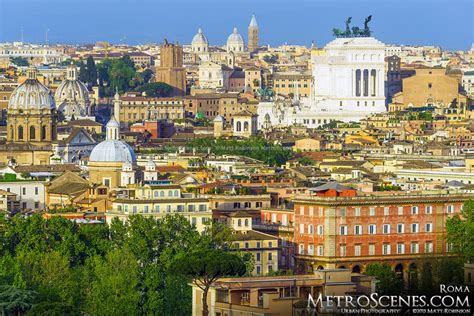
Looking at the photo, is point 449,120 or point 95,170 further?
point 449,120

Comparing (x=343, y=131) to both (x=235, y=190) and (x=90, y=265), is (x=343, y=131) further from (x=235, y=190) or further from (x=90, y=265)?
(x=90, y=265)

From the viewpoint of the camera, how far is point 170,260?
54781mm

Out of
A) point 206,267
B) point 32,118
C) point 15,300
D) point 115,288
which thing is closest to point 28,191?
point 115,288

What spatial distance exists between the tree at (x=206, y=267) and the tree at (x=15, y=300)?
3115 millimetres

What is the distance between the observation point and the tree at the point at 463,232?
59.4m

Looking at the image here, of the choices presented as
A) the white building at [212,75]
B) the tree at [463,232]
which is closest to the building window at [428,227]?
the tree at [463,232]

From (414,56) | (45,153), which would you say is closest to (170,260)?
(45,153)

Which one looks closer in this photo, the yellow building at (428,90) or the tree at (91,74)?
the yellow building at (428,90)

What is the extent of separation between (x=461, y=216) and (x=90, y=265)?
1161 cm

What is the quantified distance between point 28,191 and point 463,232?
17.7 meters

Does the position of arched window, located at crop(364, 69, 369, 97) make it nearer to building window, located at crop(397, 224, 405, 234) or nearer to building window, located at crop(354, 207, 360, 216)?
building window, located at crop(397, 224, 405, 234)

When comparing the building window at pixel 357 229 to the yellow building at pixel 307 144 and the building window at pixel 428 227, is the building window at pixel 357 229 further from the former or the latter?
the yellow building at pixel 307 144

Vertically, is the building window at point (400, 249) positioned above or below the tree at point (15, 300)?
above

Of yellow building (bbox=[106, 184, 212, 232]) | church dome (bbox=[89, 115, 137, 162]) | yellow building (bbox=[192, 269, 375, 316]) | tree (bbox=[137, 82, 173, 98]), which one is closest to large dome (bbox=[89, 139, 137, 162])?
church dome (bbox=[89, 115, 137, 162])
